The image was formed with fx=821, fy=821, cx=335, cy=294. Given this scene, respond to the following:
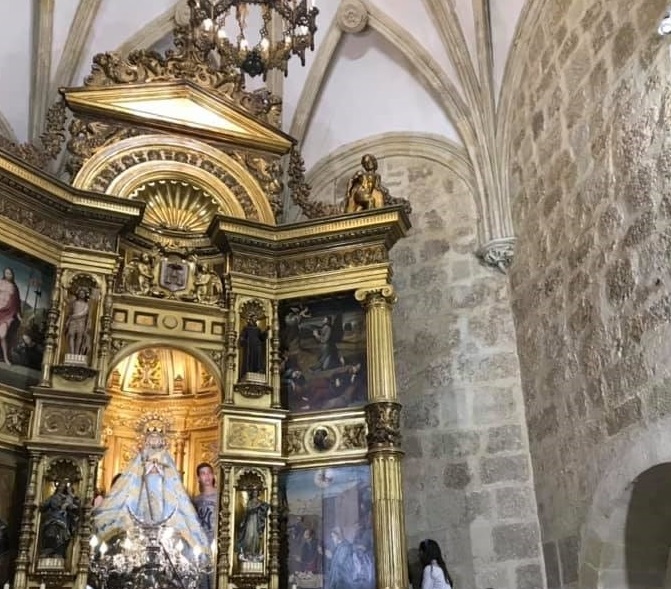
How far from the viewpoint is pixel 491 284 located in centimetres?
1150

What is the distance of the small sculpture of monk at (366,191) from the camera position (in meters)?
10.5

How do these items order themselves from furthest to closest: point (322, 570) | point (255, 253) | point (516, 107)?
point (516, 107) → point (255, 253) → point (322, 570)

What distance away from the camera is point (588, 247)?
352 inches

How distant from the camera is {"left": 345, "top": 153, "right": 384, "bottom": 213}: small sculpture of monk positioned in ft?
34.4

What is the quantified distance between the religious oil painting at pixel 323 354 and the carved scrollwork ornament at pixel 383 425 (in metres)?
0.40

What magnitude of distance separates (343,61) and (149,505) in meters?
7.79

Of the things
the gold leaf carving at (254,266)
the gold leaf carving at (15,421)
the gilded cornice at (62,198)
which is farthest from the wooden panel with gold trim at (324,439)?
the gilded cornice at (62,198)

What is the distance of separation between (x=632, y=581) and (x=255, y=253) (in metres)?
5.62

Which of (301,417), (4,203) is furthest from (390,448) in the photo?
(4,203)

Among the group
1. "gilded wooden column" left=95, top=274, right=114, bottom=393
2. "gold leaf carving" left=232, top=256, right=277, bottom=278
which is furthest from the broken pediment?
"gilded wooden column" left=95, top=274, right=114, bottom=393

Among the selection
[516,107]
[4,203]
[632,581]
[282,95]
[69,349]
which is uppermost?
[282,95]

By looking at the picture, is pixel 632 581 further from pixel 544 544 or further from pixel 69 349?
pixel 69 349

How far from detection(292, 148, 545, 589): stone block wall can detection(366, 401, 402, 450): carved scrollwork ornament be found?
6.19ft

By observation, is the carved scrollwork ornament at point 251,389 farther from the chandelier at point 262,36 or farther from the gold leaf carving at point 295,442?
the chandelier at point 262,36
